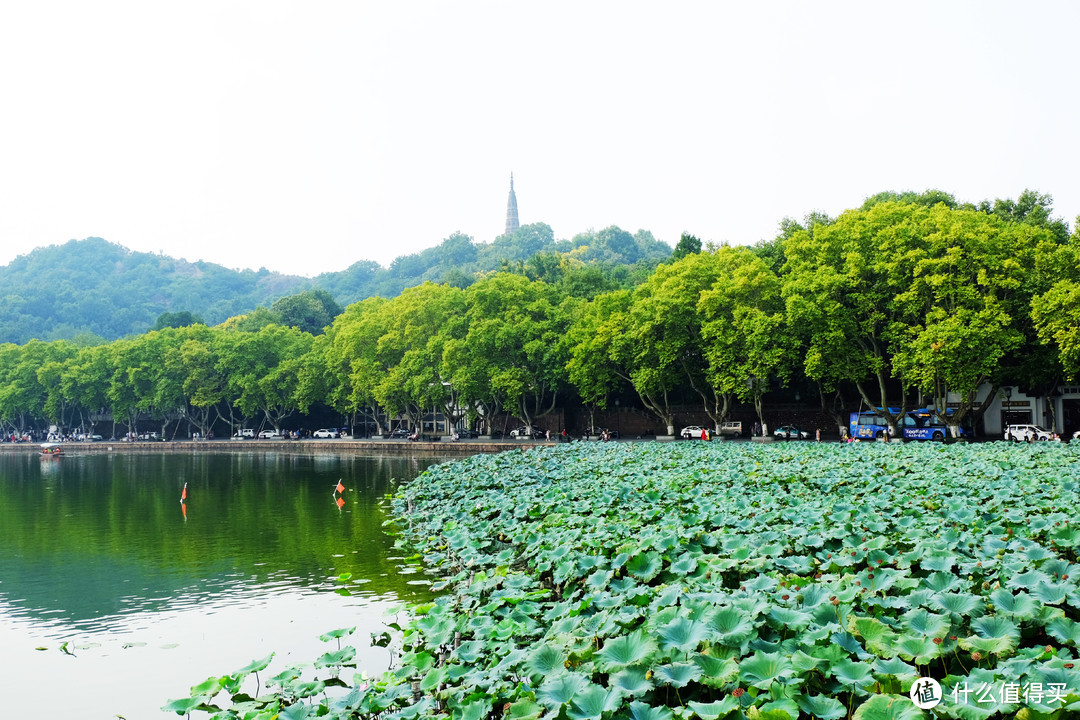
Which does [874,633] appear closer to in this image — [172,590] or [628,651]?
[628,651]

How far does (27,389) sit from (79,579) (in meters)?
67.8

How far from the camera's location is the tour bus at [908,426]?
3781cm

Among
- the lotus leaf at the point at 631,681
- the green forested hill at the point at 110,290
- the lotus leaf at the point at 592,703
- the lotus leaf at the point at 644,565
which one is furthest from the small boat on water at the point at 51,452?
the green forested hill at the point at 110,290

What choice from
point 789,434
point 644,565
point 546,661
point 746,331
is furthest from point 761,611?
point 789,434

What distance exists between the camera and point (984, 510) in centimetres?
1009

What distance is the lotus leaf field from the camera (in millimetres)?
4449

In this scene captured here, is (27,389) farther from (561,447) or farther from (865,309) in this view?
(865,309)

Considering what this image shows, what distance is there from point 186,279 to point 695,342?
138439 millimetres

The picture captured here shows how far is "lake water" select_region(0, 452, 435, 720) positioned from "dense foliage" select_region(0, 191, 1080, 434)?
68.1 ft

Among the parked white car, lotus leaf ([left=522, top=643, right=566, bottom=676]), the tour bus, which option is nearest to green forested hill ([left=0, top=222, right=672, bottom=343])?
the parked white car

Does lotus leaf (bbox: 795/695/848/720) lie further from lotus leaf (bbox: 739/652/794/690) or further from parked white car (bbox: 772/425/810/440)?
parked white car (bbox: 772/425/810/440)

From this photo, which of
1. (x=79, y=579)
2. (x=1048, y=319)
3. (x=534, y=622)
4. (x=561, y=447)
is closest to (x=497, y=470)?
(x=561, y=447)

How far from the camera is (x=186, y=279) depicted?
158 meters

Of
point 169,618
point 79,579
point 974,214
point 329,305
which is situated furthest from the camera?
point 329,305
